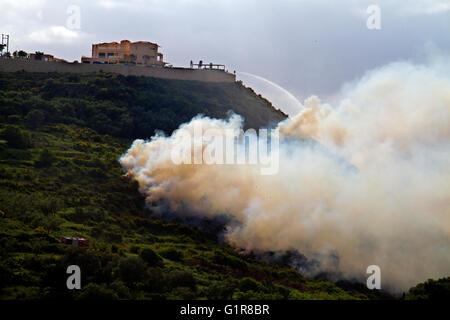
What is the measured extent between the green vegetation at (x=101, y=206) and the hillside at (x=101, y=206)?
16cm

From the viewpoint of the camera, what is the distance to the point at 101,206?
87250 millimetres

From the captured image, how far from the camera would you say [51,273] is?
178ft

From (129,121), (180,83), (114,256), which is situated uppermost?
(180,83)

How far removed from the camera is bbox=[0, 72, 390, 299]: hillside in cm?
5616

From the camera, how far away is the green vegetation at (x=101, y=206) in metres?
56.1

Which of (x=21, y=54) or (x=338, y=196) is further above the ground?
(x=21, y=54)

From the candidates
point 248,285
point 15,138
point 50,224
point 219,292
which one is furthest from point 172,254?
point 15,138

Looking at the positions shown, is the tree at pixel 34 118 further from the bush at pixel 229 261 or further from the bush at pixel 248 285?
the bush at pixel 248 285

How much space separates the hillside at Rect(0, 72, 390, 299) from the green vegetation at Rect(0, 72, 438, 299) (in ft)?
0.54

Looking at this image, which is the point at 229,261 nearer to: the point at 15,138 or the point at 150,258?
the point at 150,258

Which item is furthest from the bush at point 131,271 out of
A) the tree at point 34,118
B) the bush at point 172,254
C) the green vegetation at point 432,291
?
the tree at point 34,118
